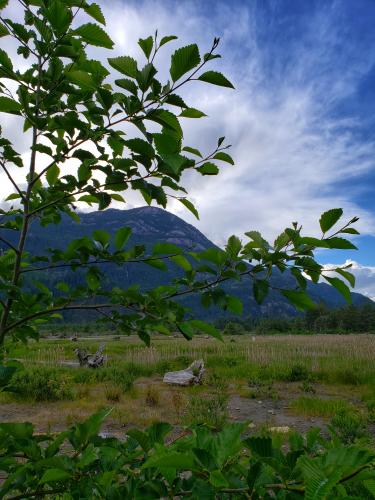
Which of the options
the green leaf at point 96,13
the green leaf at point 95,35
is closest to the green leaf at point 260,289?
the green leaf at point 95,35

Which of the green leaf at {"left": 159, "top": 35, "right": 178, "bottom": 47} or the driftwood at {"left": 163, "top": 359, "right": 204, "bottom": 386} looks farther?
the driftwood at {"left": 163, "top": 359, "right": 204, "bottom": 386}

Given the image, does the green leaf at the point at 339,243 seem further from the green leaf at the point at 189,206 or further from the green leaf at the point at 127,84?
the green leaf at the point at 127,84

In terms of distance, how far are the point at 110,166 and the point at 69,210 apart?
1.81 feet

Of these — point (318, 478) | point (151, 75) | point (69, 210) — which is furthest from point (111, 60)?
point (318, 478)

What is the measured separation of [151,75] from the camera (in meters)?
1.02

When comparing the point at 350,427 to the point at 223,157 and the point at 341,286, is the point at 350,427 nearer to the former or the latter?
the point at 341,286

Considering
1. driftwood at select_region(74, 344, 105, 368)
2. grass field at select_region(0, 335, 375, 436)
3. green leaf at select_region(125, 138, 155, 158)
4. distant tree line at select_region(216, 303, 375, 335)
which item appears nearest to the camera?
green leaf at select_region(125, 138, 155, 158)

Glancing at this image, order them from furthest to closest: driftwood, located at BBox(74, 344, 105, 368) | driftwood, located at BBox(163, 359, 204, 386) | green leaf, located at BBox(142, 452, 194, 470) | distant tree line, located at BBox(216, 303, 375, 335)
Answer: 1. distant tree line, located at BBox(216, 303, 375, 335)
2. driftwood, located at BBox(74, 344, 105, 368)
3. driftwood, located at BBox(163, 359, 204, 386)
4. green leaf, located at BBox(142, 452, 194, 470)

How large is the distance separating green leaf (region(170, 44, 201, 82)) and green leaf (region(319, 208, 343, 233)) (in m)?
0.55

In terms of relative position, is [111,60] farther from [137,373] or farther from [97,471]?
[137,373]

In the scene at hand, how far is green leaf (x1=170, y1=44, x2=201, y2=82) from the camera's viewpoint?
96 cm

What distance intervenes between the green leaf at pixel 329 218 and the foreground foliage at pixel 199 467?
59 cm

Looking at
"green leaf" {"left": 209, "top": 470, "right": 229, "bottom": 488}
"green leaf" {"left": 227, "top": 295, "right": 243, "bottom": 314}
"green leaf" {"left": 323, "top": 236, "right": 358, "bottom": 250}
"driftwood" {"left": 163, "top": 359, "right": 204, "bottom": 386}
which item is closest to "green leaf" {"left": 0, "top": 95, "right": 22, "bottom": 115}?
"green leaf" {"left": 227, "top": 295, "right": 243, "bottom": 314}

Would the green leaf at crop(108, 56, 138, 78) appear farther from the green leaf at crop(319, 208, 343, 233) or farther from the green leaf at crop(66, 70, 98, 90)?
the green leaf at crop(319, 208, 343, 233)
